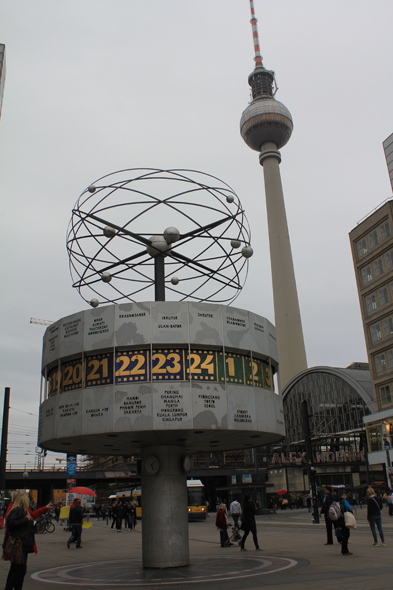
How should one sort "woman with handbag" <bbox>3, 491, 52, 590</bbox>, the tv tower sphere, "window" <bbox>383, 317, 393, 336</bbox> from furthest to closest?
1. the tv tower sphere
2. "window" <bbox>383, 317, 393, 336</bbox>
3. "woman with handbag" <bbox>3, 491, 52, 590</bbox>

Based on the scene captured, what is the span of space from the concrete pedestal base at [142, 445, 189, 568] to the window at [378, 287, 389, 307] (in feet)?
153

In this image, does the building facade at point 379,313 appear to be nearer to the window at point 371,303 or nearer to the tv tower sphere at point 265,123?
the window at point 371,303

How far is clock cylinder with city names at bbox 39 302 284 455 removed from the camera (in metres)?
13.3

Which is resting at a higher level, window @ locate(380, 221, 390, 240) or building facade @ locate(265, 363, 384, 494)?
window @ locate(380, 221, 390, 240)

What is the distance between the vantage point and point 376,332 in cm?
5784

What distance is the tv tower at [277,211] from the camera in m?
101

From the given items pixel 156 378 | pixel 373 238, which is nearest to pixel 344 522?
pixel 156 378

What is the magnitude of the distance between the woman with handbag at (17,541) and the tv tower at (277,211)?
91977 millimetres

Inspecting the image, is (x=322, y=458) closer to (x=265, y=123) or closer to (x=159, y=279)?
(x=159, y=279)

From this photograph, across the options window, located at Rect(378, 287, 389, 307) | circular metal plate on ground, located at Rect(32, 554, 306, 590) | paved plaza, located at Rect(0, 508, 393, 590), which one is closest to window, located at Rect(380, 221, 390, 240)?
window, located at Rect(378, 287, 389, 307)

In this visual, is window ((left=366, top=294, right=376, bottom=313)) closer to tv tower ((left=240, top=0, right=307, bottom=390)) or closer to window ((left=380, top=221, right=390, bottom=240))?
window ((left=380, top=221, right=390, bottom=240))

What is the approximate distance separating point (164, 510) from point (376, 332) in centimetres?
4862

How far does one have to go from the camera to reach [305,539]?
2212 centimetres

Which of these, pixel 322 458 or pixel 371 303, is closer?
pixel 371 303
